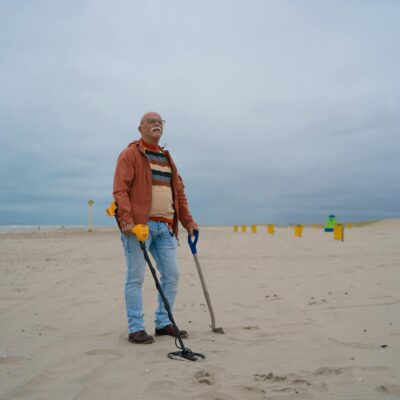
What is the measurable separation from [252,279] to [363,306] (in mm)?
2731

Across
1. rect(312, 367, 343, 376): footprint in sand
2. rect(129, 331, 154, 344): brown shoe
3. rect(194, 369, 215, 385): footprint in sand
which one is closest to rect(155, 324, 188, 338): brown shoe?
rect(129, 331, 154, 344): brown shoe

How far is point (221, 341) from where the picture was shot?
13.3 feet

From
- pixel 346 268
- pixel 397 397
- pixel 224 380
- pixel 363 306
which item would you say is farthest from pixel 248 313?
pixel 346 268

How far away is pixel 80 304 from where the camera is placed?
5.87 meters

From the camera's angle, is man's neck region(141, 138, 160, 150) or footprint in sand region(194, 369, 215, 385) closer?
footprint in sand region(194, 369, 215, 385)

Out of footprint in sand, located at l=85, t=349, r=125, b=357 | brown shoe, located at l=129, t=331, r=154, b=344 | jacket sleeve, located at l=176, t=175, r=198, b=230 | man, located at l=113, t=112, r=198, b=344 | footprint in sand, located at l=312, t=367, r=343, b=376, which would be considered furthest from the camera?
jacket sleeve, located at l=176, t=175, r=198, b=230

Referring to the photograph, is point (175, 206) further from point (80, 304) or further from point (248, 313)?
point (80, 304)

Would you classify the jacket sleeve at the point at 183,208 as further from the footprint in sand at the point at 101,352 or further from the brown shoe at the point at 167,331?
the footprint in sand at the point at 101,352

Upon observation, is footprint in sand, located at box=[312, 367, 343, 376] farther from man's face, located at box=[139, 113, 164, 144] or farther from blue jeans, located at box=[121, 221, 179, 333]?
man's face, located at box=[139, 113, 164, 144]

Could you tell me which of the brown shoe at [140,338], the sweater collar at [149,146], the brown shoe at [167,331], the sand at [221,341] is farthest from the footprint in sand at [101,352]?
the sweater collar at [149,146]

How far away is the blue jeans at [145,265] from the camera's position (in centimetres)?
415

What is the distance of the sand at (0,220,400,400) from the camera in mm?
2869

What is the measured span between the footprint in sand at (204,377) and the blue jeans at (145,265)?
1129 mm

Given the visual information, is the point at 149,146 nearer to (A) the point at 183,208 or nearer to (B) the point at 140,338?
(A) the point at 183,208
